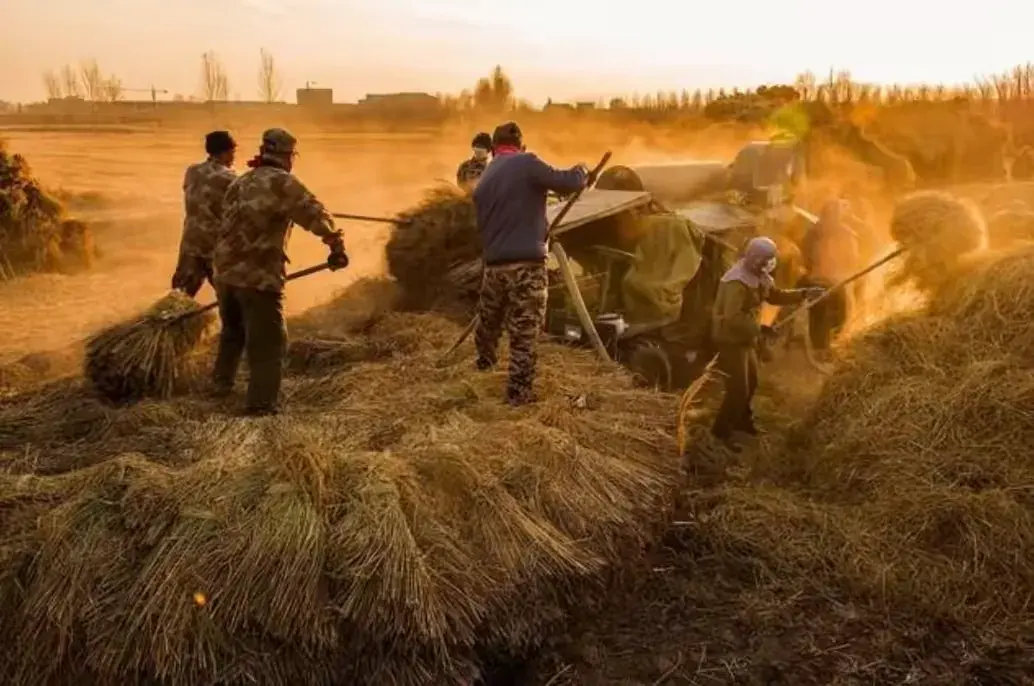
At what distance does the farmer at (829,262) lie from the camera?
9883 millimetres

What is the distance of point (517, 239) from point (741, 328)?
84.7 inches

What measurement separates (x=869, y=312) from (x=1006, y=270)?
171cm

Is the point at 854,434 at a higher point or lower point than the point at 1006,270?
lower

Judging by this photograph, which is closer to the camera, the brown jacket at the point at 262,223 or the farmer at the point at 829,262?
the brown jacket at the point at 262,223

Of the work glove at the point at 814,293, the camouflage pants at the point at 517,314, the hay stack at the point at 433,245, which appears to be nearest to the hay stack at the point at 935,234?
the work glove at the point at 814,293

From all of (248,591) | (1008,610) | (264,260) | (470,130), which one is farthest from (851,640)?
(470,130)

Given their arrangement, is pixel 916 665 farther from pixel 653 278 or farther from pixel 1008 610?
pixel 653 278

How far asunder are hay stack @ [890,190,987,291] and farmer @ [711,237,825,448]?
1.23 m

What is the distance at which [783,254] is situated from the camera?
10.3 metres

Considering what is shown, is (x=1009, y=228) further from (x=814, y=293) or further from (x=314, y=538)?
(x=314, y=538)

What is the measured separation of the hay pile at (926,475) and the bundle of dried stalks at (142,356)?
3789 mm

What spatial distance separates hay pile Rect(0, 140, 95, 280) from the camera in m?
13.9

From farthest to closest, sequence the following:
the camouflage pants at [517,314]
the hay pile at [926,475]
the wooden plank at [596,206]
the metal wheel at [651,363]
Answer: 1. the metal wheel at [651,363]
2. the wooden plank at [596,206]
3. the camouflage pants at [517,314]
4. the hay pile at [926,475]

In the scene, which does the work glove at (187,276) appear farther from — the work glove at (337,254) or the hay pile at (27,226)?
the hay pile at (27,226)
